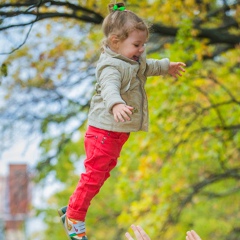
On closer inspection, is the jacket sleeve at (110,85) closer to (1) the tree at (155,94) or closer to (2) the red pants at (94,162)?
(2) the red pants at (94,162)

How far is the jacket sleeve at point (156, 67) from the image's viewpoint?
4.24 meters

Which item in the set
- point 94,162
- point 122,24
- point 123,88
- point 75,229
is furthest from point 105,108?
point 75,229

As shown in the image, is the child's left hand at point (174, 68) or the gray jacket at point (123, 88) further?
the child's left hand at point (174, 68)

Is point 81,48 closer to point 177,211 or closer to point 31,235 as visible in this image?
point 177,211

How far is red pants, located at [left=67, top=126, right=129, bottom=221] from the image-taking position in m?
4.09

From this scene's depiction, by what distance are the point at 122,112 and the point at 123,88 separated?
20.4 inches

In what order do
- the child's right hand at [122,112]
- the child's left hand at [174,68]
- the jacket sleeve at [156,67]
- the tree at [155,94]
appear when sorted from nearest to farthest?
the child's right hand at [122,112] → the jacket sleeve at [156,67] → the child's left hand at [174,68] → the tree at [155,94]

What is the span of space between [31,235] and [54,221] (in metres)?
7.01

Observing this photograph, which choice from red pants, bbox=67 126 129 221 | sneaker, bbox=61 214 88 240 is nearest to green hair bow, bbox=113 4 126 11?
red pants, bbox=67 126 129 221

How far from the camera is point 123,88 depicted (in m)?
4.05

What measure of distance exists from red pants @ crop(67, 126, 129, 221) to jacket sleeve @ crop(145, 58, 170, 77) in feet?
1.25

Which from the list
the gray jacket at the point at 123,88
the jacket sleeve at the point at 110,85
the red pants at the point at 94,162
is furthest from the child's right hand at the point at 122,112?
the red pants at the point at 94,162

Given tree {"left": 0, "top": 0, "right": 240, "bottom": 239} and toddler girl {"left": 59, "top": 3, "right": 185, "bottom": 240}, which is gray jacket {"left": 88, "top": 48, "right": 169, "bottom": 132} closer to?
toddler girl {"left": 59, "top": 3, "right": 185, "bottom": 240}

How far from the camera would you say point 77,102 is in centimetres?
885
